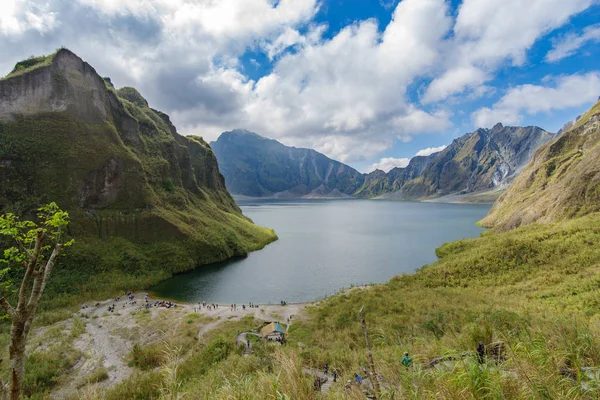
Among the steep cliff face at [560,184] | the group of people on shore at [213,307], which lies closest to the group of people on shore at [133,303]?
the group of people on shore at [213,307]

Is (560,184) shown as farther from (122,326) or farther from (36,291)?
(122,326)

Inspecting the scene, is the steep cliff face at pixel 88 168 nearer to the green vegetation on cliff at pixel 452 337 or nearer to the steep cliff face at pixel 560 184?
the green vegetation on cliff at pixel 452 337

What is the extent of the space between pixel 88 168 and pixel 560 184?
123 meters

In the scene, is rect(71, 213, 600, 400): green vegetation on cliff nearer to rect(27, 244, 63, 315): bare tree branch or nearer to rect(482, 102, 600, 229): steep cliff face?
rect(27, 244, 63, 315): bare tree branch

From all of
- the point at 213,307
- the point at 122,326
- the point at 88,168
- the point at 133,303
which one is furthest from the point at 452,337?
the point at 88,168

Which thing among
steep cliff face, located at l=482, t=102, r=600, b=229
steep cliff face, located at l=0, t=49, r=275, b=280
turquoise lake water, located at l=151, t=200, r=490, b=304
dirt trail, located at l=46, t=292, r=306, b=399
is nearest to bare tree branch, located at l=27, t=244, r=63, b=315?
dirt trail, located at l=46, t=292, r=306, b=399

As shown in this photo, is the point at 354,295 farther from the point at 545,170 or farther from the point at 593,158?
the point at 545,170

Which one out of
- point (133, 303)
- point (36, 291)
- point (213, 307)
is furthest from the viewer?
point (133, 303)

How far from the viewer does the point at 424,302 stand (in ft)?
112

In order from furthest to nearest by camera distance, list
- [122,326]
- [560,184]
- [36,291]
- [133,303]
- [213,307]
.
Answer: [560,184], [133,303], [213,307], [122,326], [36,291]

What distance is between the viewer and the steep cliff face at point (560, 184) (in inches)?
2322

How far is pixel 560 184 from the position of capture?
7394cm

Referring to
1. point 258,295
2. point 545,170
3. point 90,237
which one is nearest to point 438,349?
point 258,295

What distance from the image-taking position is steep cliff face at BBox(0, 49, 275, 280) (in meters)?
64.9
